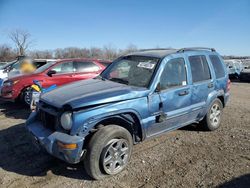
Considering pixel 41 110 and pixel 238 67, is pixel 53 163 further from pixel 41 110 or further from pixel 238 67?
pixel 238 67

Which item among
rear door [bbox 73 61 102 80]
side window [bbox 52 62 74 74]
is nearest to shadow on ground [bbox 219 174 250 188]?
rear door [bbox 73 61 102 80]

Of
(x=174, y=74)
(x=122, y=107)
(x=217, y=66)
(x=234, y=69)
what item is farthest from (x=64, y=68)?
(x=234, y=69)

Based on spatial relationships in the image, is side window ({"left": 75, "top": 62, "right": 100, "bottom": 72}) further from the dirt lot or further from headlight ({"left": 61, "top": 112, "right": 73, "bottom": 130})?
headlight ({"left": 61, "top": 112, "right": 73, "bottom": 130})

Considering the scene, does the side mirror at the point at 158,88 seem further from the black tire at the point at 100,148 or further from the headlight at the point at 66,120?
the headlight at the point at 66,120

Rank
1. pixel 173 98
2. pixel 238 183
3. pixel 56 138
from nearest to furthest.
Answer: pixel 56 138 → pixel 238 183 → pixel 173 98

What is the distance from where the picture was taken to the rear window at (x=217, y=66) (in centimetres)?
544

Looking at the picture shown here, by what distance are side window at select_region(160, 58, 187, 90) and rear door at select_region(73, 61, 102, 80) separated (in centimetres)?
456

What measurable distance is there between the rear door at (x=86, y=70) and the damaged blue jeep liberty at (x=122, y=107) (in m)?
3.59

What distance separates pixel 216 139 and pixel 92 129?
2.99m

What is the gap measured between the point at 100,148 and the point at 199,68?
286cm

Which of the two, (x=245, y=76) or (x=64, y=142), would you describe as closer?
(x=64, y=142)

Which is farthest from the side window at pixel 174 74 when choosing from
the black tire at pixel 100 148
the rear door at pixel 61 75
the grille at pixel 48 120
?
the rear door at pixel 61 75

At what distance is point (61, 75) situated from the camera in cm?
814

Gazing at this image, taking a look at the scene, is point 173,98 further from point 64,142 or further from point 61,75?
point 61,75
